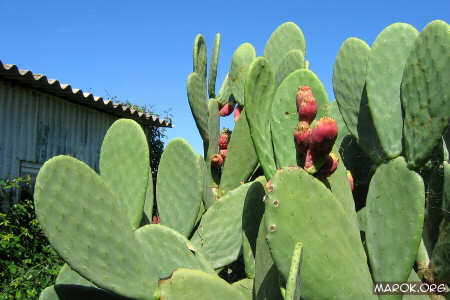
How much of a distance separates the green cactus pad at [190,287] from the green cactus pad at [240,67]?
94 cm

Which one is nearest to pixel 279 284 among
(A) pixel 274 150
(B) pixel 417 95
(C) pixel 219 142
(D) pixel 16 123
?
(A) pixel 274 150

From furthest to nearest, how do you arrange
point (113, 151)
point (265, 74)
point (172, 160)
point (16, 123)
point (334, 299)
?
point (16, 123), point (172, 160), point (113, 151), point (265, 74), point (334, 299)

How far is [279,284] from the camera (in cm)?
102

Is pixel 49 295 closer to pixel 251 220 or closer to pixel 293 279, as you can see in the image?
pixel 251 220

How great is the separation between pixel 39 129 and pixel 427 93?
457 centimetres

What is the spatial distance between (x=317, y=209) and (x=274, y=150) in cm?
28

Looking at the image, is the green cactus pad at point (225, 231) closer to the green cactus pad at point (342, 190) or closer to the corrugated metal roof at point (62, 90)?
the green cactus pad at point (342, 190)

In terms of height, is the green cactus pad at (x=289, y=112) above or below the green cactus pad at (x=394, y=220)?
above

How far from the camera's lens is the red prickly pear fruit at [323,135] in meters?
0.92

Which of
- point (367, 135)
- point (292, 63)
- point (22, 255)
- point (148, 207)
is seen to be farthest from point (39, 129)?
point (367, 135)

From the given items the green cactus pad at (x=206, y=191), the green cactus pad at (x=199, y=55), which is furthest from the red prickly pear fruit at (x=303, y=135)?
the green cactus pad at (x=199, y=55)

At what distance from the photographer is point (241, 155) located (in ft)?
5.13

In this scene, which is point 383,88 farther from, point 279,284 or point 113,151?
point 113,151

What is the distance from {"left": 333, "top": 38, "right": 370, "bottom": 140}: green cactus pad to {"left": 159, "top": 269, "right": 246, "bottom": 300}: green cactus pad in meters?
0.70
